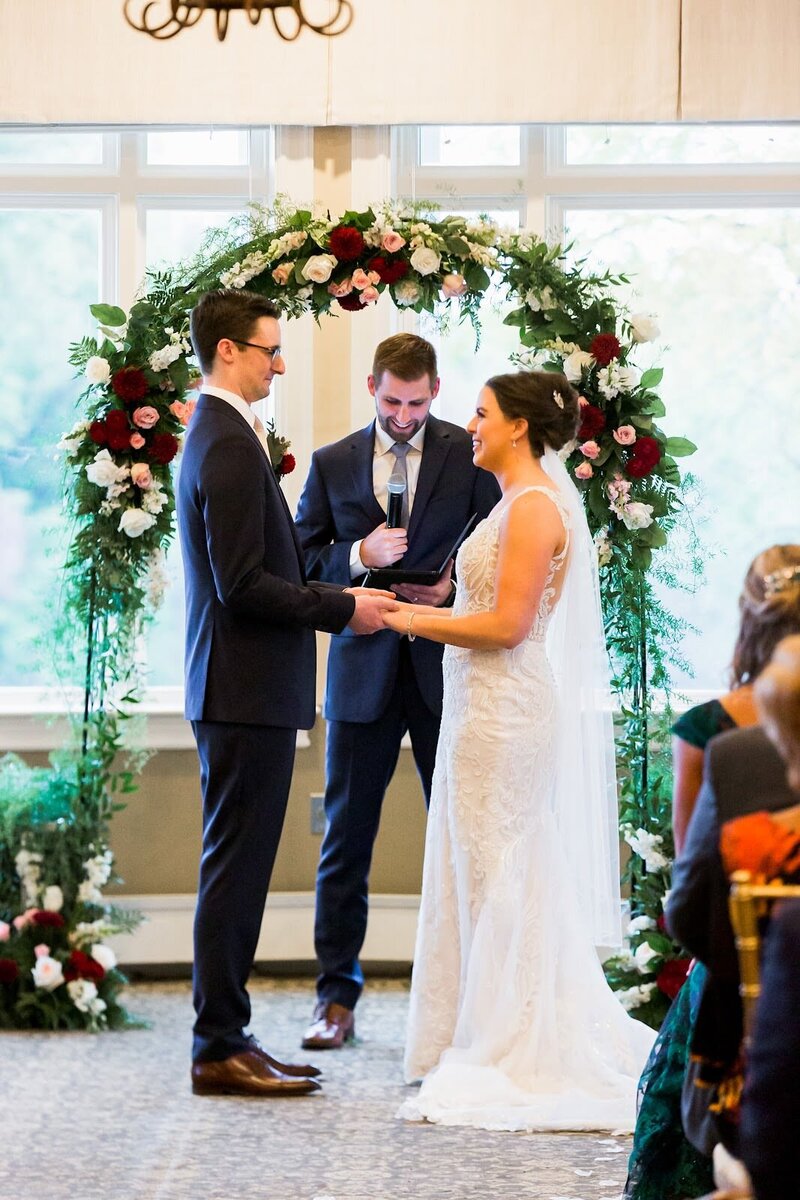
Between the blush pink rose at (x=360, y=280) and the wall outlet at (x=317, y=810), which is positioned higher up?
the blush pink rose at (x=360, y=280)

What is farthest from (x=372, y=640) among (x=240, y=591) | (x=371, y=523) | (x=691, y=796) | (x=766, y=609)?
(x=766, y=609)

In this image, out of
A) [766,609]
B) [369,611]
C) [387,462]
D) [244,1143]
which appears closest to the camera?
[766,609]

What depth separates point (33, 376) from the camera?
5.38 meters

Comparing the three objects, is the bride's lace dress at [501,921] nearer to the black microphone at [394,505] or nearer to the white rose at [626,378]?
the black microphone at [394,505]

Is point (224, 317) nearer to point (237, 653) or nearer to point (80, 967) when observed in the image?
point (237, 653)

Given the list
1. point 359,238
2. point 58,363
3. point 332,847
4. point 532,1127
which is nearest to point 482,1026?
point 532,1127

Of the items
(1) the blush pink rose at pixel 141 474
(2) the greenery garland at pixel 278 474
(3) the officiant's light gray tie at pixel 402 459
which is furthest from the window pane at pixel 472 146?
(1) the blush pink rose at pixel 141 474

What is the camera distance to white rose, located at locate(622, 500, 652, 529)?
435 centimetres

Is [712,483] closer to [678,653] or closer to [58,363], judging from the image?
[678,653]

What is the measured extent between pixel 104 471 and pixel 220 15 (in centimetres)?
168

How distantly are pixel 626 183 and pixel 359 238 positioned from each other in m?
1.29

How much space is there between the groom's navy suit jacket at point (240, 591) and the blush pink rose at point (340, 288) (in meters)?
0.84

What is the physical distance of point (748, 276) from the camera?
210 inches

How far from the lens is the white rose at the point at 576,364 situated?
439 centimetres
